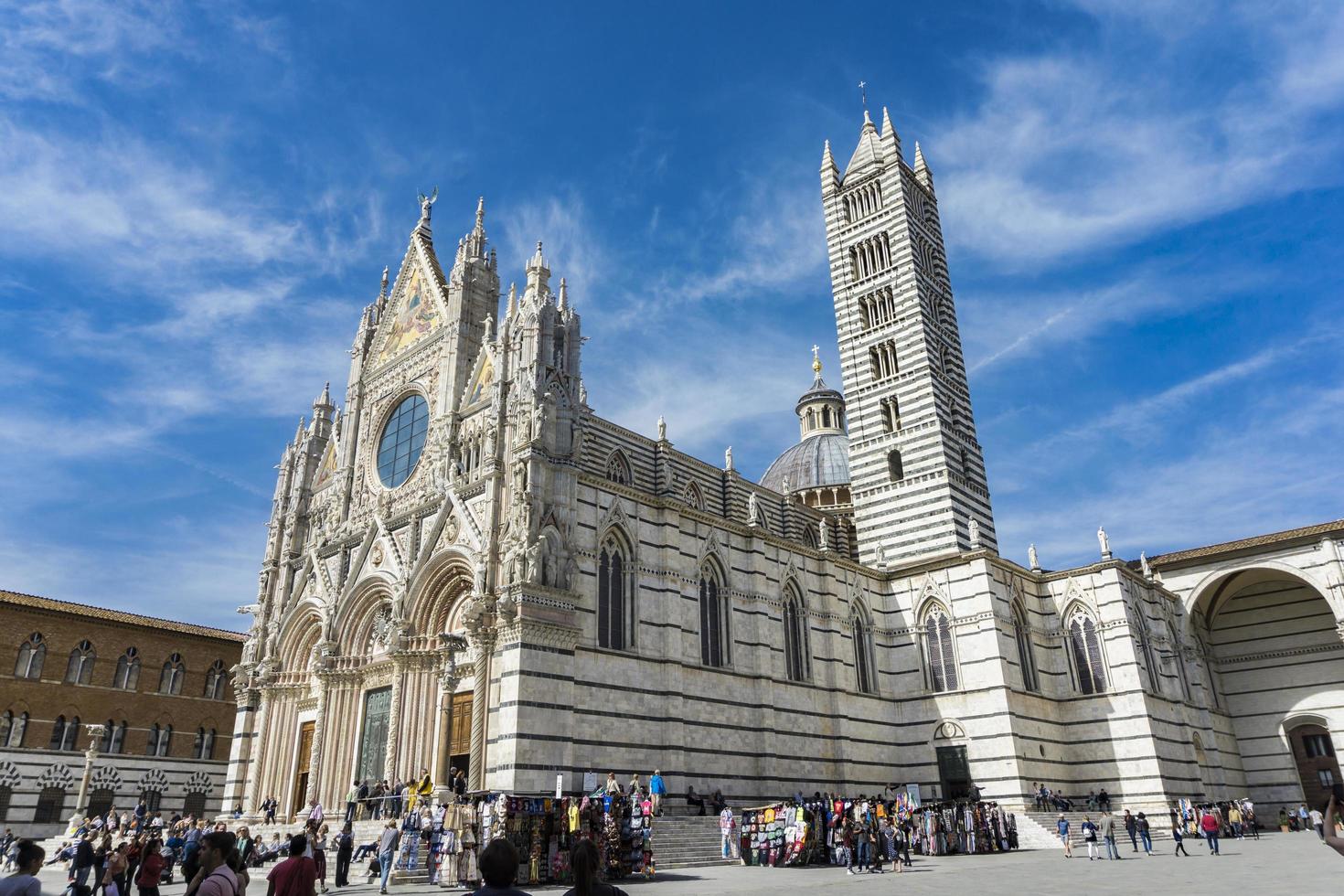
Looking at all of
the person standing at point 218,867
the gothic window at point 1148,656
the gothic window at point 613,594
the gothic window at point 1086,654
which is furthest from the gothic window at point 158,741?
the gothic window at point 1148,656

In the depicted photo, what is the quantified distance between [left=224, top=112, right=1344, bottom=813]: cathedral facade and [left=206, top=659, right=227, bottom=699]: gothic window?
28.6 feet

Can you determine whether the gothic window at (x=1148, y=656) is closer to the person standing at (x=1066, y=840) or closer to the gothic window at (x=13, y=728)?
the person standing at (x=1066, y=840)

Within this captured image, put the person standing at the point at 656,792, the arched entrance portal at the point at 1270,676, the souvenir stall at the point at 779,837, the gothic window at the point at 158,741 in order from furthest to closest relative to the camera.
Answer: the arched entrance portal at the point at 1270,676 < the gothic window at the point at 158,741 < the person standing at the point at 656,792 < the souvenir stall at the point at 779,837

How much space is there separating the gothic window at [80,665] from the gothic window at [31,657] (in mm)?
957

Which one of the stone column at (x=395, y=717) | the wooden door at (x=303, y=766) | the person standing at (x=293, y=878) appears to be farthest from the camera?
the wooden door at (x=303, y=766)

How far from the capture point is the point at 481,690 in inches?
883

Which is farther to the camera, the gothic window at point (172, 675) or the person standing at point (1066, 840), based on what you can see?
the gothic window at point (172, 675)

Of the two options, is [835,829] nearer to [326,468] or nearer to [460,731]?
[460,731]

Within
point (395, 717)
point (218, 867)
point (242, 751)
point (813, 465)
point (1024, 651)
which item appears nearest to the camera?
point (218, 867)

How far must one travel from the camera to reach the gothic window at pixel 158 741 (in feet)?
121

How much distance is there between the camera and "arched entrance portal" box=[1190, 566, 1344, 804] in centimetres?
3719

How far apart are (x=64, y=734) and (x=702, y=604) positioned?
25763mm

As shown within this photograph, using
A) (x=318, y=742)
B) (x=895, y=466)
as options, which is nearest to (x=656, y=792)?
(x=318, y=742)

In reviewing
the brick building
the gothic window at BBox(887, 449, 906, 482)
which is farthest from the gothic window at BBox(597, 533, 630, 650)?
the brick building
